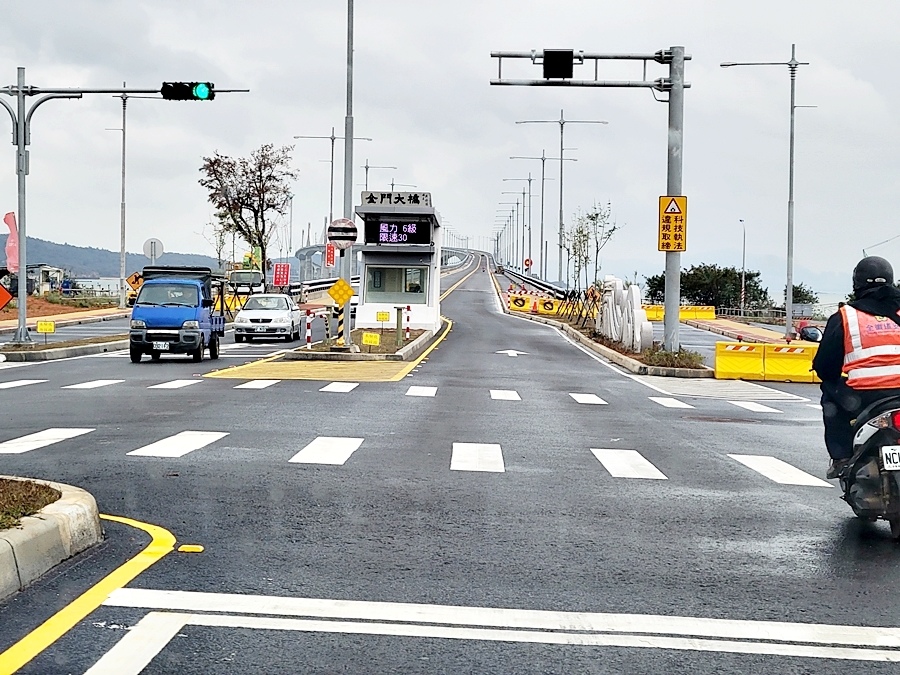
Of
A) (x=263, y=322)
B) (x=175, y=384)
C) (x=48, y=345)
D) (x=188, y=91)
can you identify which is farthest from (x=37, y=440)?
(x=263, y=322)

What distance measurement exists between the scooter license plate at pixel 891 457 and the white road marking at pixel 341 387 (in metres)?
13.0

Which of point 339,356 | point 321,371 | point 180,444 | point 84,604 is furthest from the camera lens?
point 339,356

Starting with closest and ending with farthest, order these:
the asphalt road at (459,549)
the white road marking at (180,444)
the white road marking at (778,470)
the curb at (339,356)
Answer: the asphalt road at (459,549) < the white road marking at (778,470) < the white road marking at (180,444) < the curb at (339,356)

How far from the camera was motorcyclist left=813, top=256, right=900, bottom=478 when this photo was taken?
8.56m

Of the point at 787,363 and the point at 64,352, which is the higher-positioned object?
the point at 787,363

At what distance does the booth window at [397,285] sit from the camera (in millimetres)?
45438

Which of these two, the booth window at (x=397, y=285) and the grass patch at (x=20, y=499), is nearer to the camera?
the grass patch at (x=20, y=499)

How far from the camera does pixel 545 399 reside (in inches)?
794

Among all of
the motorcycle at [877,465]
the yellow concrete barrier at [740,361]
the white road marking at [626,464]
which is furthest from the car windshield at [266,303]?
the motorcycle at [877,465]

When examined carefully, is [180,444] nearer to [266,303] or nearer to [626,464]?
[626,464]

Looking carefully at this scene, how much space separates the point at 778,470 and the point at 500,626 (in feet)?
22.2

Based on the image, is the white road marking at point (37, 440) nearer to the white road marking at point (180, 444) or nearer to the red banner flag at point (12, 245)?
the white road marking at point (180, 444)

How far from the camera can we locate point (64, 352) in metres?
30.6


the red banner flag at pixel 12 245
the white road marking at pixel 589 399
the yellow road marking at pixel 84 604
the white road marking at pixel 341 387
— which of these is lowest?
the white road marking at pixel 589 399
